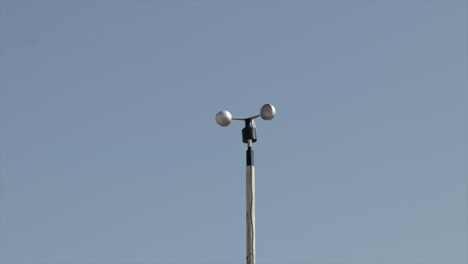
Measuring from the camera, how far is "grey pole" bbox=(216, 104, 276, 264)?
50438 millimetres

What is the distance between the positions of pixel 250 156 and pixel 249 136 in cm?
44

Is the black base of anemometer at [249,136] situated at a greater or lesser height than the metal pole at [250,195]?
greater

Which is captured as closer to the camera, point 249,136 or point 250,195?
point 249,136

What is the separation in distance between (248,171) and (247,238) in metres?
1.39

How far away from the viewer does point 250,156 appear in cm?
5072

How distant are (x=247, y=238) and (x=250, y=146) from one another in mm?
1882

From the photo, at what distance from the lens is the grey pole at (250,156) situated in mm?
50438

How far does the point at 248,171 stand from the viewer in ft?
166

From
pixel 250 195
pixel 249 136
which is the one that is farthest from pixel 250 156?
pixel 250 195

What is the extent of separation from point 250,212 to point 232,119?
195 centimetres

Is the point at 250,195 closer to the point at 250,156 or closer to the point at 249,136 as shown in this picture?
the point at 250,156

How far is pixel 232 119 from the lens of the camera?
50.9m

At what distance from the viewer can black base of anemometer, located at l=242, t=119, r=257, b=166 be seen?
5056 centimetres

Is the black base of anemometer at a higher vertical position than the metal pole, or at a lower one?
higher
